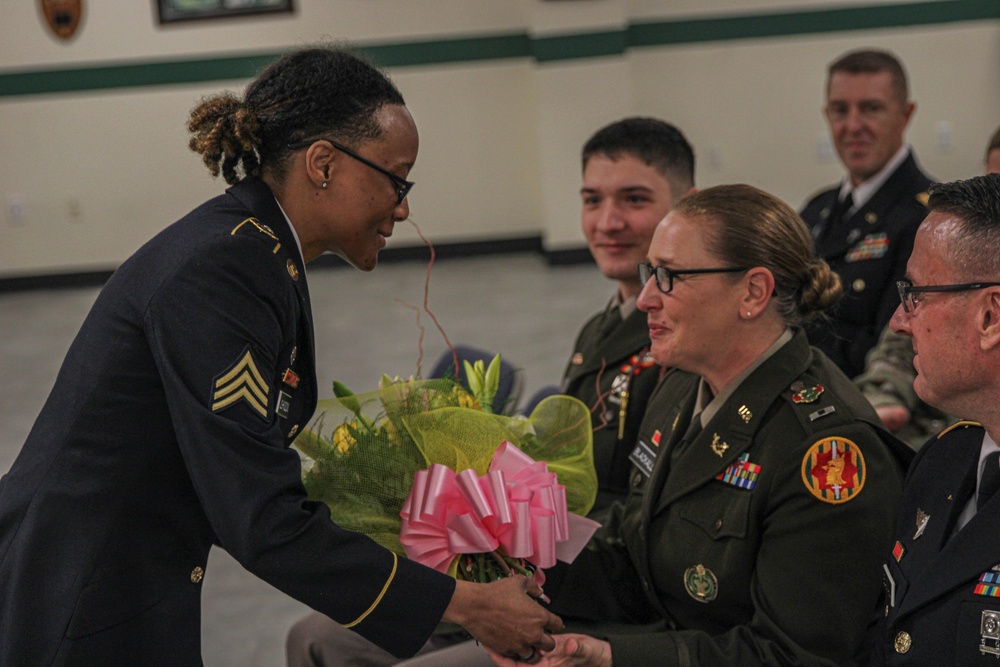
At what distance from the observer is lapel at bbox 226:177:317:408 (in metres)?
1.74

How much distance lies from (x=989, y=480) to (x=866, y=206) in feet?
6.97

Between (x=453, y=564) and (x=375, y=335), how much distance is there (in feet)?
15.9

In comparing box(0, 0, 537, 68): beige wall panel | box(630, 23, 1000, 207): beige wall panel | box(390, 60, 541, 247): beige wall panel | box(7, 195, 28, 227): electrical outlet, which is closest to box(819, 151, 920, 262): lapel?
box(630, 23, 1000, 207): beige wall panel

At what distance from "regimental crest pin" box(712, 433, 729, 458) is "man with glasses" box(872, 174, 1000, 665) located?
1.22 feet

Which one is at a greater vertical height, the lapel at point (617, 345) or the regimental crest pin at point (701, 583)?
the lapel at point (617, 345)

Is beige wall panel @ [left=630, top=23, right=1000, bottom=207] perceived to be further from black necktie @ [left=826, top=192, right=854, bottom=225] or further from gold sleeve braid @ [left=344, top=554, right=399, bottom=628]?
gold sleeve braid @ [left=344, top=554, right=399, bottom=628]

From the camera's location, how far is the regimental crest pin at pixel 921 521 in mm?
1649

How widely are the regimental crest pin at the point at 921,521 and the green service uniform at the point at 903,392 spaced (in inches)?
48.1

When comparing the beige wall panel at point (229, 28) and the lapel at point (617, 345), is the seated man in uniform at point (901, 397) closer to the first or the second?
the lapel at point (617, 345)

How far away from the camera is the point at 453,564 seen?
1940 millimetres

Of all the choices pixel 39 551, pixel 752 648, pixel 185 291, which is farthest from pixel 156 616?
pixel 752 648

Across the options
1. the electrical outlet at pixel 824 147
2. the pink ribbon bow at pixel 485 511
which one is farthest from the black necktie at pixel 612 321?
the electrical outlet at pixel 824 147

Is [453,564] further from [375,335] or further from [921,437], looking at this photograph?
[375,335]

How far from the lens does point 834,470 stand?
1.81m
